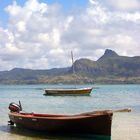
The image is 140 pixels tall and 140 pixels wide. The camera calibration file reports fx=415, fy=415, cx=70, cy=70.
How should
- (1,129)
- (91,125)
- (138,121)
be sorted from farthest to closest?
1. (138,121)
2. (1,129)
3. (91,125)

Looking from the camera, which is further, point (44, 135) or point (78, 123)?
point (44, 135)

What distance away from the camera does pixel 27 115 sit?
942 inches

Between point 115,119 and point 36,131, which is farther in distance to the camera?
point 115,119

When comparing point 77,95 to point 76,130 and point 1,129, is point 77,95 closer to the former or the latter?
point 1,129

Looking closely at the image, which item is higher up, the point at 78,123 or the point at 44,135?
the point at 78,123

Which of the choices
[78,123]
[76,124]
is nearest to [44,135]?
[76,124]

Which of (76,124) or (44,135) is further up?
(76,124)

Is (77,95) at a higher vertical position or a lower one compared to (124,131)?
higher

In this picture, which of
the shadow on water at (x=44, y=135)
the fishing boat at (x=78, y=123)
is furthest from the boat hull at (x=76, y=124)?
the shadow on water at (x=44, y=135)

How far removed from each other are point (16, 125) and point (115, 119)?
7850 millimetres

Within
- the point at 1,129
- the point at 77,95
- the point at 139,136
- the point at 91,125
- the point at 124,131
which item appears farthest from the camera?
the point at 77,95

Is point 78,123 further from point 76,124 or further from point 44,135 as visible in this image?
point 44,135

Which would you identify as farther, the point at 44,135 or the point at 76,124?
the point at 44,135

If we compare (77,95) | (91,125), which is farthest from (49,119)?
(77,95)
